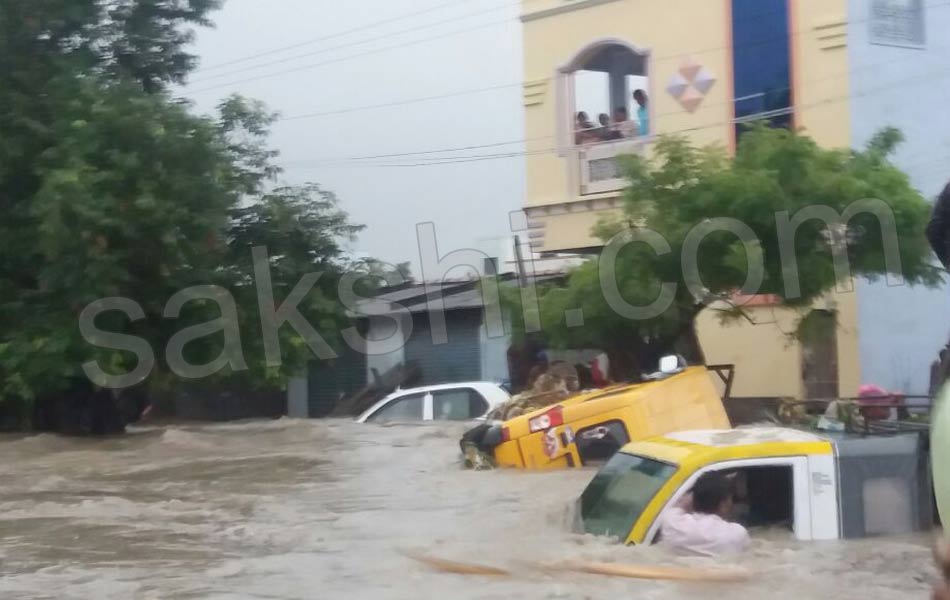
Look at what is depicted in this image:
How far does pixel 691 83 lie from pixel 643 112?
3.20ft

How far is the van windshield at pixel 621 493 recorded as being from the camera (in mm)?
6508

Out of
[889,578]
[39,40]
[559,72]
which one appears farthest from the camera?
[559,72]

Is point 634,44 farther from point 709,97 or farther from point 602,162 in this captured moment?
point 602,162

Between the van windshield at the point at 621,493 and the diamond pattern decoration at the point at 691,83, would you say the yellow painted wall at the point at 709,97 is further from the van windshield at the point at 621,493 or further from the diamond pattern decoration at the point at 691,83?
the van windshield at the point at 621,493

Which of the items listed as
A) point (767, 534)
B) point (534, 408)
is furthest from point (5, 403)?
point (767, 534)

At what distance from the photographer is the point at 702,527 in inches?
250

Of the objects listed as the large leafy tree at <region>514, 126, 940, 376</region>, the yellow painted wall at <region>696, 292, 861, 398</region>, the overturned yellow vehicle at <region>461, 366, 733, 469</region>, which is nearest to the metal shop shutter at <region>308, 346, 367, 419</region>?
the yellow painted wall at <region>696, 292, 861, 398</region>

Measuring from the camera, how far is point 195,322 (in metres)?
15.7

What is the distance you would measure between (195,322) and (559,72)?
609 cm

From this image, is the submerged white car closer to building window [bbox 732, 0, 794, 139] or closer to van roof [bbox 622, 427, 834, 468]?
building window [bbox 732, 0, 794, 139]

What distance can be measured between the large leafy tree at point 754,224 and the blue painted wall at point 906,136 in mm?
2441

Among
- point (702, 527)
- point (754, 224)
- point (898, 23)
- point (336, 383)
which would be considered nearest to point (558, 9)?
point (898, 23)

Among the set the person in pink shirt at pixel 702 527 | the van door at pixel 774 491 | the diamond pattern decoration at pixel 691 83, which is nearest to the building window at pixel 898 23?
the diamond pattern decoration at pixel 691 83

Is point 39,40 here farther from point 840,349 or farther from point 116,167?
point 840,349
